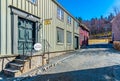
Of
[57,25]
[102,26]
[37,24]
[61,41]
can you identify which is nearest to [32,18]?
[37,24]

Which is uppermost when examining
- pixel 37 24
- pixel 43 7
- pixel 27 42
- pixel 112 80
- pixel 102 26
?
pixel 102 26

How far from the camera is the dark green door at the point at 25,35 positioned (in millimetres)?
11648

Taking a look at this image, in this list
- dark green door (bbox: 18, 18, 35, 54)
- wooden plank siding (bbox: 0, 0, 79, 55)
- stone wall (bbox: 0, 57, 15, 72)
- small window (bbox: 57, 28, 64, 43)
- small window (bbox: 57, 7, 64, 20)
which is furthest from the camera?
small window (bbox: 57, 7, 64, 20)

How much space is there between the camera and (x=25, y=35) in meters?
12.3

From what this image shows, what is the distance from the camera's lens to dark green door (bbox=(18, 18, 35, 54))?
459 inches

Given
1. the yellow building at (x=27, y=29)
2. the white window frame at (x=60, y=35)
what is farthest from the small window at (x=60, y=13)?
the white window frame at (x=60, y=35)

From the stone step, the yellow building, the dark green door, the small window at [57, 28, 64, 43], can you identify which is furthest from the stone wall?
the small window at [57, 28, 64, 43]

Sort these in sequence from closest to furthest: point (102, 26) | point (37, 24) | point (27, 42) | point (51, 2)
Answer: point (27, 42), point (37, 24), point (51, 2), point (102, 26)

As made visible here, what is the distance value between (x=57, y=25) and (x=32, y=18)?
20.3 ft

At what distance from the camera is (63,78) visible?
886 centimetres

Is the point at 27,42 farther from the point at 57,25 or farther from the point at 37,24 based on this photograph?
the point at 57,25

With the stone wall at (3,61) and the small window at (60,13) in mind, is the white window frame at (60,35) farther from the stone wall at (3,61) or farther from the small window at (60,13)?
the stone wall at (3,61)

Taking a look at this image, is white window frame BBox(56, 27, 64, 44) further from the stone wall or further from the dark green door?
the stone wall

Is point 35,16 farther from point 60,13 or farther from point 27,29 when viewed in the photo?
point 60,13
